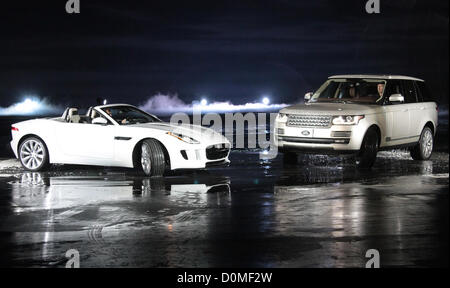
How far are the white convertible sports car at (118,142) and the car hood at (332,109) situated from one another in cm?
195

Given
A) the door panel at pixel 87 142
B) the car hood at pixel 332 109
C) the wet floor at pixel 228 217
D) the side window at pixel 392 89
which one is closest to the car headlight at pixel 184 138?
the wet floor at pixel 228 217

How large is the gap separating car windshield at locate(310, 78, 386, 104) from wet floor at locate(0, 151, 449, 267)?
176 centimetres

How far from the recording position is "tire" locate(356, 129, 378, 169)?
1739cm

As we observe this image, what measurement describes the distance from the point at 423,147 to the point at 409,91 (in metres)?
1.35

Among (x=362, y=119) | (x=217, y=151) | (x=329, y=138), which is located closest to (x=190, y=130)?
(x=217, y=151)

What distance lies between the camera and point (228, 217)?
1112cm

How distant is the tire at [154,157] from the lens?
15773 mm

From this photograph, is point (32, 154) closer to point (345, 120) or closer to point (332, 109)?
point (332, 109)

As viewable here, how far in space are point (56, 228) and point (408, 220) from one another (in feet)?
14.7

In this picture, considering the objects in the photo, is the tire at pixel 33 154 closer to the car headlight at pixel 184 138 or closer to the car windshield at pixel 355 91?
the car headlight at pixel 184 138

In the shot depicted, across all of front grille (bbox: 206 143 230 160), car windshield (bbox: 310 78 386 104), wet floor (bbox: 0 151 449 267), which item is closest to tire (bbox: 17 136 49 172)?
wet floor (bbox: 0 151 449 267)

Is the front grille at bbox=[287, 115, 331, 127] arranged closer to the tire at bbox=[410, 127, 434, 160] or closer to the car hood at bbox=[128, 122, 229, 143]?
the car hood at bbox=[128, 122, 229, 143]
